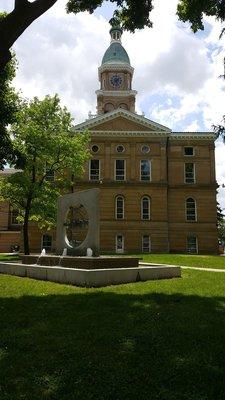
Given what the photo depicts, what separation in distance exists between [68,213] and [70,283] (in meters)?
5.99

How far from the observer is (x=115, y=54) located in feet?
239

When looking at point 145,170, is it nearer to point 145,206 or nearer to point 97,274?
point 145,206

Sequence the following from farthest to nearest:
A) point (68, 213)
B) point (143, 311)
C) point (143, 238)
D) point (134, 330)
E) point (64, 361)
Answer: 1. point (143, 238)
2. point (68, 213)
3. point (143, 311)
4. point (134, 330)
5. point (64, 361)

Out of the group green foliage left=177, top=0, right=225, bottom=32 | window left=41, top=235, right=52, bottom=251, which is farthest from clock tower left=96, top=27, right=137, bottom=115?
green foliage left=177, top=0, right=225, bottom=32

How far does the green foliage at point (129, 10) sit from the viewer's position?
1382cm

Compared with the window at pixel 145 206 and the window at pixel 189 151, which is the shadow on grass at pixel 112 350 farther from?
the window at pixel 189 151

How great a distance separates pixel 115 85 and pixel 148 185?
92.7 feet

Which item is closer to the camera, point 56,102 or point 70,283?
point 70,283

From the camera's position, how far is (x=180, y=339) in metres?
7.64

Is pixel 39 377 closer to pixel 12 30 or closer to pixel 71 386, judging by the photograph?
pixel 71 386

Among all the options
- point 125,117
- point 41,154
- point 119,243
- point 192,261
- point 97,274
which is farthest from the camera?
point 125,117

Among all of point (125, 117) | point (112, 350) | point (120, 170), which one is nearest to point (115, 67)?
point (125, 117)

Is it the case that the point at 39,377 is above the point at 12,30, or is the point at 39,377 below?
below

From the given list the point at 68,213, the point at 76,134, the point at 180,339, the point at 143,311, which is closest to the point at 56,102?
the point at 76,134
